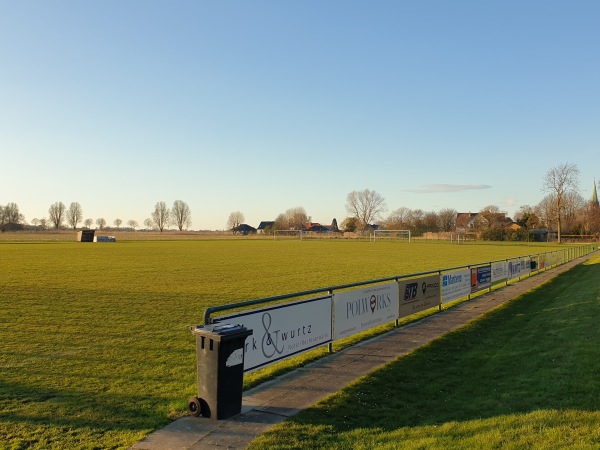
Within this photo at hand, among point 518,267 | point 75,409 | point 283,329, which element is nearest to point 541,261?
point 518,267

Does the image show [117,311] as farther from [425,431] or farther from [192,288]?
[425,431]

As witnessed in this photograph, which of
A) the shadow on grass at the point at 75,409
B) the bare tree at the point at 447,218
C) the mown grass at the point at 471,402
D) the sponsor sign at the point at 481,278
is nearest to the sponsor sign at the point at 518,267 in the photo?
the sponsor sign at the point at 481,278

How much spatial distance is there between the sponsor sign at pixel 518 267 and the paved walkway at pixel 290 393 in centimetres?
1167

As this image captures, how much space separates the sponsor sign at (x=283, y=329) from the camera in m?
6.11

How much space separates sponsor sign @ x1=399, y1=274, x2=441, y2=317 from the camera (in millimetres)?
11336

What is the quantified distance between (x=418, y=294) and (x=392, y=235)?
92591 millimetres

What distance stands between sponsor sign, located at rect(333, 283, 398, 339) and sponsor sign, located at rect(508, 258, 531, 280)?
42.8 feet

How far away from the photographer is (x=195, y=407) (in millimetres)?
5371

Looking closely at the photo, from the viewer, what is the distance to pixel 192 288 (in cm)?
→ 1847

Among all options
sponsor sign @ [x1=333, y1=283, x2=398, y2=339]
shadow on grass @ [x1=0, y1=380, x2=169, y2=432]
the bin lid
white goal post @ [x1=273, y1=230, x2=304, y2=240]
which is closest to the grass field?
shadow on grass @ [x1=0, y1=380, x2=169, y2=432]

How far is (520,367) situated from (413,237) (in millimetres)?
96369

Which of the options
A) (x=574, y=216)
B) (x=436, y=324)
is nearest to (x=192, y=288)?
(x=436, y=324)

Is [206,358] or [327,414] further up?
[206,358]

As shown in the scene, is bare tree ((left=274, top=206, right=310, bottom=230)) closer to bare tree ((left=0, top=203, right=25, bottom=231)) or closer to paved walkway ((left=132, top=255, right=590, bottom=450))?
bare tree ((left=0, top=203, right=25, bottom=231))
